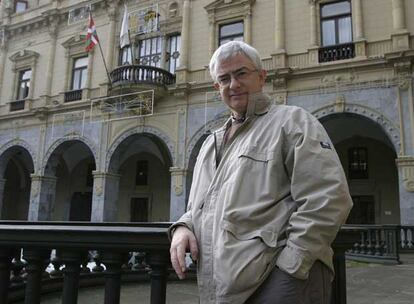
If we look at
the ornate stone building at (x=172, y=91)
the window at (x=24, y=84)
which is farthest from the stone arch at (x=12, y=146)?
the window at (x=24, y=84)

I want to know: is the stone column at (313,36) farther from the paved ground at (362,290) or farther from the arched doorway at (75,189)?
the arched doorway at (75,189)

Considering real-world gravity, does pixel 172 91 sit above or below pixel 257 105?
above

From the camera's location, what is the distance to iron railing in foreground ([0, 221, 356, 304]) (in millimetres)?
2203

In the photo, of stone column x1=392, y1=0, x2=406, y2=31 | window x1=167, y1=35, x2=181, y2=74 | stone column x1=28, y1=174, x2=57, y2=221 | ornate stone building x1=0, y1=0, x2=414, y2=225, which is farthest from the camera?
stone column x1=28, y1=174, x2=57, y2=221

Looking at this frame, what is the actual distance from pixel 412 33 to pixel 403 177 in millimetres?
5064

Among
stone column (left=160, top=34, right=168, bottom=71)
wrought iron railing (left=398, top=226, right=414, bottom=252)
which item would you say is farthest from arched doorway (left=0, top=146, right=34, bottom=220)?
wrought iron railing (left=398, top=226, right=414, bottom=252)

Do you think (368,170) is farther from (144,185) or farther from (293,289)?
(293,289)

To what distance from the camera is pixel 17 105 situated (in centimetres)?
2286

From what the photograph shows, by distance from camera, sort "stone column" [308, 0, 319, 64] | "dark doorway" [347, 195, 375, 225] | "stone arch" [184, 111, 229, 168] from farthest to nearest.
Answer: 1. "dark doorway" [347, 195, 375, 225]
2. "stone arch" [184, 111, 229, 168]
3. "stone column" [308, 0, 319, 64]

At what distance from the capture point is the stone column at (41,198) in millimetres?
20484

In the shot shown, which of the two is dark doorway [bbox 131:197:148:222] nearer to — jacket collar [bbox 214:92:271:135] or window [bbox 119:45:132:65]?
window [bbox 119:45:132:65]

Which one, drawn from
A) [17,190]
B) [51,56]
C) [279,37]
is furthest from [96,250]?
[17,190]

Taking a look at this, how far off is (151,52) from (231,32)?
4169 mm

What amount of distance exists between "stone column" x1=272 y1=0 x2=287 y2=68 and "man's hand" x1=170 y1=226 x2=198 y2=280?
14.6 meters
